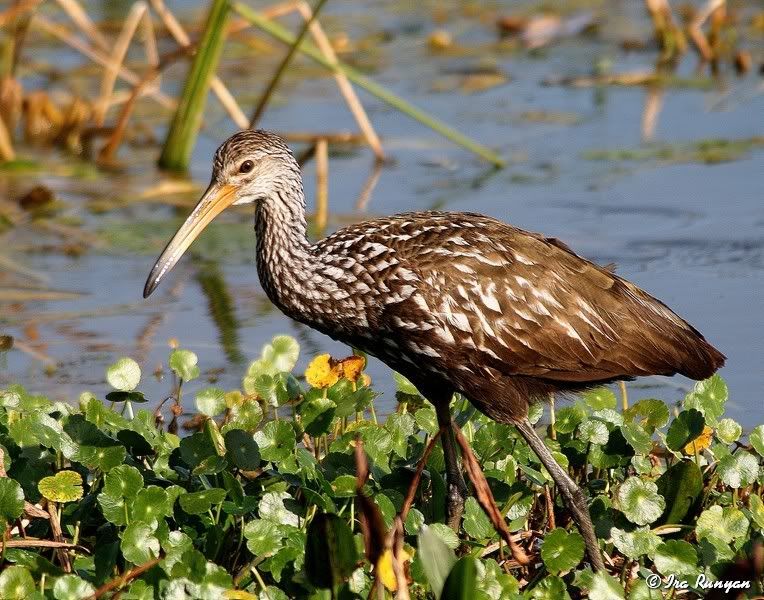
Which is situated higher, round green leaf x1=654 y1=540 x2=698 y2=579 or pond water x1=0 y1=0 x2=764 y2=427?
round green leaf x1=654 y1=540 x2=698 y2=579

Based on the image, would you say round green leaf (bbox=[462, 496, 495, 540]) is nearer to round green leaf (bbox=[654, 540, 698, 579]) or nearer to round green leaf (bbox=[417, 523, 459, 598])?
round green leaf (bbox=[654, 540, 698, 579])

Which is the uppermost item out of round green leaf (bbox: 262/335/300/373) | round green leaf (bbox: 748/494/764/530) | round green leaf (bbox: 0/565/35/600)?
round green leaf (bbox: 748/494/764/530)

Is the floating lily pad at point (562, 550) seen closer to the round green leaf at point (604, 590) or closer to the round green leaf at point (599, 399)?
the round green leaf at point (604, 590)

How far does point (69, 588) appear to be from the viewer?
3.98 m

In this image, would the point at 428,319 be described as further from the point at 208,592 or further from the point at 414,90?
the point at 414,90

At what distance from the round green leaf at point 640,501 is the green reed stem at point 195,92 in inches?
185

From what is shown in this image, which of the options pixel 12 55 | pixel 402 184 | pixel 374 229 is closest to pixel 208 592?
pixel 374 229

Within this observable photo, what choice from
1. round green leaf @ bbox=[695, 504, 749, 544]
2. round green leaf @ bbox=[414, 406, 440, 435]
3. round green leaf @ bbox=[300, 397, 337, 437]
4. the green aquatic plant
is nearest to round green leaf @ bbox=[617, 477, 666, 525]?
the green aquatic plant

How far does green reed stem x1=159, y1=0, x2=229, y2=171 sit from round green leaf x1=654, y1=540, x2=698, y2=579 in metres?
4.98

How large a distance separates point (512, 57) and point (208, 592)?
863cm

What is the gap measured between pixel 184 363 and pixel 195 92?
13.2ft

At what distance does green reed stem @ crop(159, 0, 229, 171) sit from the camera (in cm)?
842

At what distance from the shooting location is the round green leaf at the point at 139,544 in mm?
4195

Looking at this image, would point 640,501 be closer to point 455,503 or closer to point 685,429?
point 685,429
